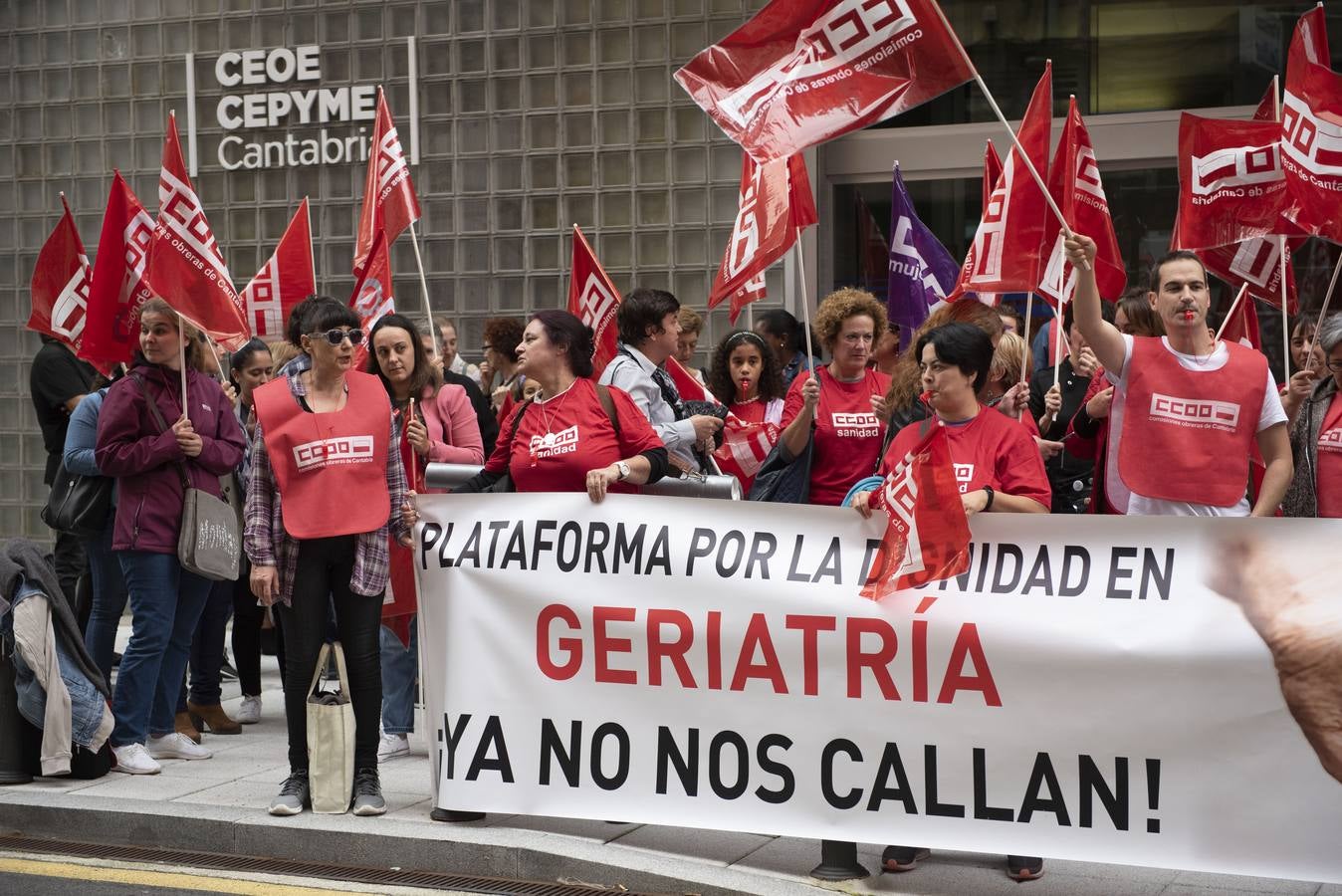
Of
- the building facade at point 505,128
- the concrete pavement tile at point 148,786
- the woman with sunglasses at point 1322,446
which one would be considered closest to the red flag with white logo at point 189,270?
the concrete pavement tile at point 148,786

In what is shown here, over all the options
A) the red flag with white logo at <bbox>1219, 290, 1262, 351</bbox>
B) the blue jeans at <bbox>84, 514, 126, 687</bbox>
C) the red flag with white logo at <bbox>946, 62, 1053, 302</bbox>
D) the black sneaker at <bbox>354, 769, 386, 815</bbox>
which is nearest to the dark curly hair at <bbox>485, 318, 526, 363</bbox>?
the blue jeans at <bbox>84, 514, 126, 687</bbox>

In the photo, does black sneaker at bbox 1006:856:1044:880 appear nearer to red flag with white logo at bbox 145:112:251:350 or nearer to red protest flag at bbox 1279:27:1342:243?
red protest flag at bbox 1279:27:1342:243

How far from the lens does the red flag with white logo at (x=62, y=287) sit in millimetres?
7688

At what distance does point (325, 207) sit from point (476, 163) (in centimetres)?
119

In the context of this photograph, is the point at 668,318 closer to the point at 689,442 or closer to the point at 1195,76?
the point at 689,442

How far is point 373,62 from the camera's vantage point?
10.9 m

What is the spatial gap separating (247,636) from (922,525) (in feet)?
14.5

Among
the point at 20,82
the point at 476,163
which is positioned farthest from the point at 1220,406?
Answer: the point at 20,82

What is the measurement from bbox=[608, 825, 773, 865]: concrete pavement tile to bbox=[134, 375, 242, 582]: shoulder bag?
89.1 inches

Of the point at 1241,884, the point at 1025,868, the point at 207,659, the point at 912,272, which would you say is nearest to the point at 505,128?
the point at 912,272

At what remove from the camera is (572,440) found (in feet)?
18.2

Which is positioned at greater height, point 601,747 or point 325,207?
point 325,207

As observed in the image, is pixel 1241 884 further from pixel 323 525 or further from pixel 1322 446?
pixel 323 525

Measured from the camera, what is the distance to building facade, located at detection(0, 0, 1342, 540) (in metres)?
9.92
